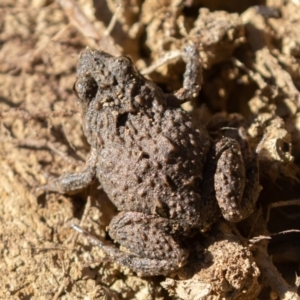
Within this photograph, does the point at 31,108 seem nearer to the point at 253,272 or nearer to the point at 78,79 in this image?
the point at 78,79

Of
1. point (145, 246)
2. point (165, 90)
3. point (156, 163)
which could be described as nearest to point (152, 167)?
point (156, 163)

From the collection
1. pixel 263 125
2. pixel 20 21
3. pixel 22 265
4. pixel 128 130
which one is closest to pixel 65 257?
pixel 22 265

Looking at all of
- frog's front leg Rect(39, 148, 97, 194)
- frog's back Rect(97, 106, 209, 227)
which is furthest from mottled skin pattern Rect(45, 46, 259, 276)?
frog's front leg Rect(39, 148, 97, 194)

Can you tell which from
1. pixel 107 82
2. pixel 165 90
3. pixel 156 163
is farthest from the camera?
pixel 165 90

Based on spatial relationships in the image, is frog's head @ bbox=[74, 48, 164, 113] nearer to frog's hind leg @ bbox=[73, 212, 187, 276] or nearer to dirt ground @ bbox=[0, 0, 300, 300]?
dirt ground @ bbox=[0, 0, 300, 300]

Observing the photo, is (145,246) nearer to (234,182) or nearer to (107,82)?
(234,182)
